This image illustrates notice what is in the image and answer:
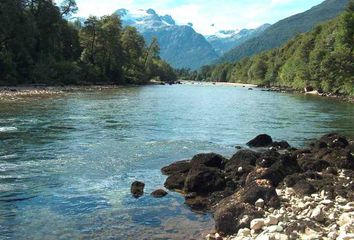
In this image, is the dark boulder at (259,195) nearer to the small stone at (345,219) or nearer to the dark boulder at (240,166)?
the small stone at (345,219)

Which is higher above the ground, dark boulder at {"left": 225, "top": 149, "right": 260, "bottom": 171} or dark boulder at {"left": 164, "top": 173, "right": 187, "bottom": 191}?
dark boulder at {"left": 225, "top": 149, "right": 260, "bottom": 171}

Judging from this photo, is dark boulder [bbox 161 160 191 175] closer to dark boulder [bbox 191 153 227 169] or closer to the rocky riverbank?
the rocky riverbank

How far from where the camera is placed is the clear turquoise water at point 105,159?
1634cm

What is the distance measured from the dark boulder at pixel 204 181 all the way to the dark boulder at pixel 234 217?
422cm

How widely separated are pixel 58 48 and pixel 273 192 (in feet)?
368

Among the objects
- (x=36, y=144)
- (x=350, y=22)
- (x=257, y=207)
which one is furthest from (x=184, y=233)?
(x=350, y=22)

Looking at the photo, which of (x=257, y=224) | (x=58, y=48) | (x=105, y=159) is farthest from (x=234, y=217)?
(x=58, y=48)

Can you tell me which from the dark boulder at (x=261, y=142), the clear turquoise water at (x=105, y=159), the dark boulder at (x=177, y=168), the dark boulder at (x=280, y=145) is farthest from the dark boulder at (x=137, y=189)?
the dark boulder at (x=261, y=142)

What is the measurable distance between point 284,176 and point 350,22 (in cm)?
9323

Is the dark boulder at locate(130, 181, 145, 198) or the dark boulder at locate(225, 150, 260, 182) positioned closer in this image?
the dark boulder at locate(130, 181, 145, 198)

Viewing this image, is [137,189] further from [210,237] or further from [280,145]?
[280,145]

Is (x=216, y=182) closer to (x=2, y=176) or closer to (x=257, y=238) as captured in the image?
(x=257, y=238)

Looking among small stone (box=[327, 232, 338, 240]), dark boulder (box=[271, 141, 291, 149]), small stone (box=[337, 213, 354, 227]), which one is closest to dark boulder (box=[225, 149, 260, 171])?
dark boulder (box=[271, 141, 291, 149])

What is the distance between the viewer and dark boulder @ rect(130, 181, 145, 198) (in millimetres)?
19969
